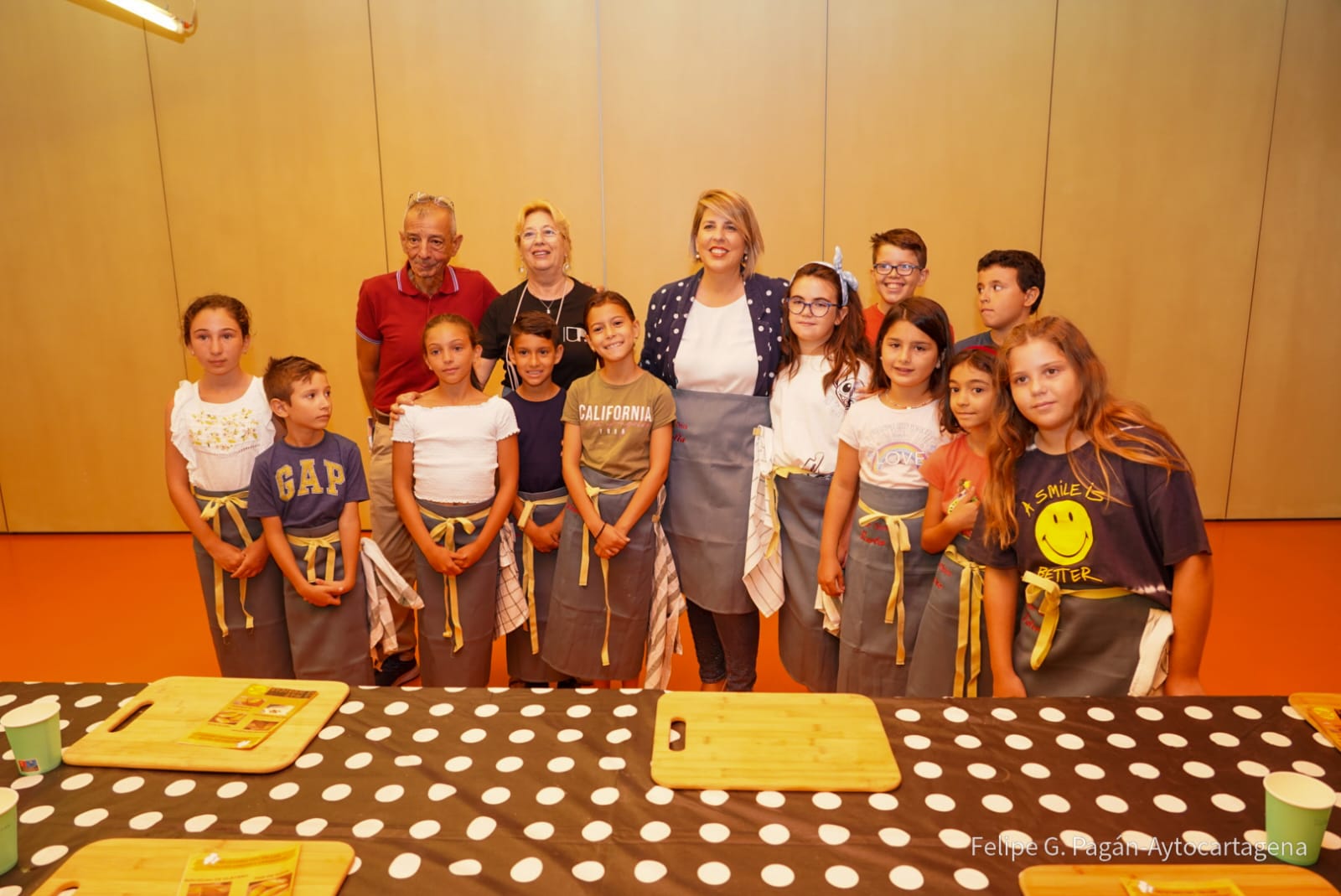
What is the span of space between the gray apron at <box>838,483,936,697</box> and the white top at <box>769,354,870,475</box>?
18 cm

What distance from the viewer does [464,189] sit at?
448 centimetres

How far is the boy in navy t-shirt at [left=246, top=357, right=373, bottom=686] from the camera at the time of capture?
2.21m

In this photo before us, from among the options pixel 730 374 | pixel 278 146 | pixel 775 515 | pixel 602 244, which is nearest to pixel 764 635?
pixel 775 515

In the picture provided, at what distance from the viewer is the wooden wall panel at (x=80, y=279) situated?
14.5ft

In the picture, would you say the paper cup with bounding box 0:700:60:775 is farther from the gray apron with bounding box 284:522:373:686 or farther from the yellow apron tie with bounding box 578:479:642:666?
the yellow apron tie with bounding box 578:479:642:666

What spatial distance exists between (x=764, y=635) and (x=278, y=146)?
11.6ft

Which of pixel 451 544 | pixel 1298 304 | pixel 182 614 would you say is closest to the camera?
pixel 451 544

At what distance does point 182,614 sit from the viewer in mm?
3668

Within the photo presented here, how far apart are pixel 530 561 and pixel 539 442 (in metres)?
0.37

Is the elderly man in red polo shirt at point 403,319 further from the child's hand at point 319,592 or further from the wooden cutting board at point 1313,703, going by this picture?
the wooden cutting board at point 1313,703

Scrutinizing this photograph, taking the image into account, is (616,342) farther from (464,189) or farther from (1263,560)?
(1263,560)

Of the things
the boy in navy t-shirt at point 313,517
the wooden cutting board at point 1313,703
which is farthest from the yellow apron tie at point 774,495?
the wooden cutting board at point 1313,703

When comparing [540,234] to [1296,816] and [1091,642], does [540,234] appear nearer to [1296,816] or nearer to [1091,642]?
[1091,642]

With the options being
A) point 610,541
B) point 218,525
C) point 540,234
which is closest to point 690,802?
point 610,541
